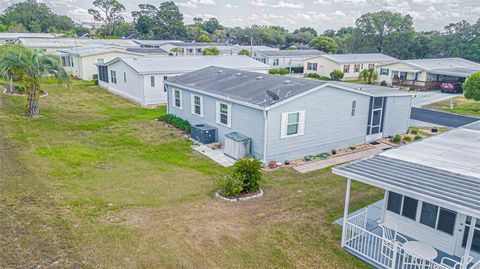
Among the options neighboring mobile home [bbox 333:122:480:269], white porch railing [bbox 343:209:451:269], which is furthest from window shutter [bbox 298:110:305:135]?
white porch railing [bbox 343:209:451:269]

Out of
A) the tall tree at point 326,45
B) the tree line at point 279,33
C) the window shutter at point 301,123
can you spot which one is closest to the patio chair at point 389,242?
the window shutter at point 301,123

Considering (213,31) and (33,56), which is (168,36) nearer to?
(213,31)

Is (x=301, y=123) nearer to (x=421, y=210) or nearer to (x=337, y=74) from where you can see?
(x=421, y=210)

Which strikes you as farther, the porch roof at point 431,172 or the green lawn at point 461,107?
the green lawn at point 461,107

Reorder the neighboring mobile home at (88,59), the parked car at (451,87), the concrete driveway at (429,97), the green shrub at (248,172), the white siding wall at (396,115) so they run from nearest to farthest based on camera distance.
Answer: the green shrub at (248,172) < the white siding wall at (396,115) < the concrete driveway at (429,97) < the parked car at (451,87) < the neighboring mobile home at (88,59)

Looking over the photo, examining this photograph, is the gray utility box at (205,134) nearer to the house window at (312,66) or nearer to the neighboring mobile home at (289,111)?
the neighboring mobile home at (289,111)

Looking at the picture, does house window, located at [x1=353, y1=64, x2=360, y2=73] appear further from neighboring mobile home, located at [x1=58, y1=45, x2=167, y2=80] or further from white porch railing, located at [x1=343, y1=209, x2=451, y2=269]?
white porch railing, located at [x1=343, y1=209, x2=451, y2=269]
